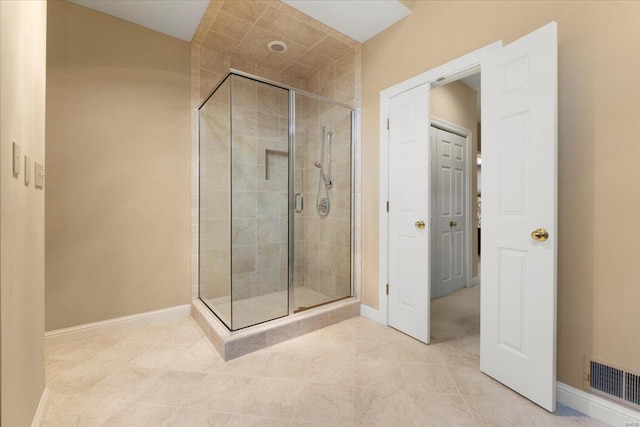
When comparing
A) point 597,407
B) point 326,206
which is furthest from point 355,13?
point 597,407

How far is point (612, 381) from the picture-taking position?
1429mm

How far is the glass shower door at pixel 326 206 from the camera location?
2.84 m

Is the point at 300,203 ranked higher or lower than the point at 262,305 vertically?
higher

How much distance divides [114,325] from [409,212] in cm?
273

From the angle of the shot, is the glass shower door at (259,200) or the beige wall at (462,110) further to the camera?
the beige wall at (462,110)

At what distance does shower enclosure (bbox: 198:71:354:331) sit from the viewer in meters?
2.48

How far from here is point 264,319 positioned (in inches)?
92.4

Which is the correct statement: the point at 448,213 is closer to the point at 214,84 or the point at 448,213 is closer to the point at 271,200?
the point at 271,200

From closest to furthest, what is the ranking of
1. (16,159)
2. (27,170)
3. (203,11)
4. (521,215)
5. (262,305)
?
(16,159)
(27,170)
(521,215)
(203,11)
(262,305)

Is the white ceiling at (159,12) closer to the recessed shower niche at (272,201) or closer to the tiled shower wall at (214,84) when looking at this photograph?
the tiled shower wall at (214,84)

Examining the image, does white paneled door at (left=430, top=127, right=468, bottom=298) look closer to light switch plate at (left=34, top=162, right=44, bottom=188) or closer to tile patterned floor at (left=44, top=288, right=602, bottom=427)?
tile patterned floor at (left=44, top=288, right=602, bottom=427)

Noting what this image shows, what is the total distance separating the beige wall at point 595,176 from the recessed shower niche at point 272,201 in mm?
1667

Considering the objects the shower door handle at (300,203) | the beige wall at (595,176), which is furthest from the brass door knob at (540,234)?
the shower door handle at (300,203)

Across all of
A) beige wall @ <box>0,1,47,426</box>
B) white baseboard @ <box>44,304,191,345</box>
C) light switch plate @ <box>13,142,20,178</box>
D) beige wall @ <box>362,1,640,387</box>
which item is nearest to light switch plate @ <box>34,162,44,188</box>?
beige wall @ <box>0,1,47,426</box>
